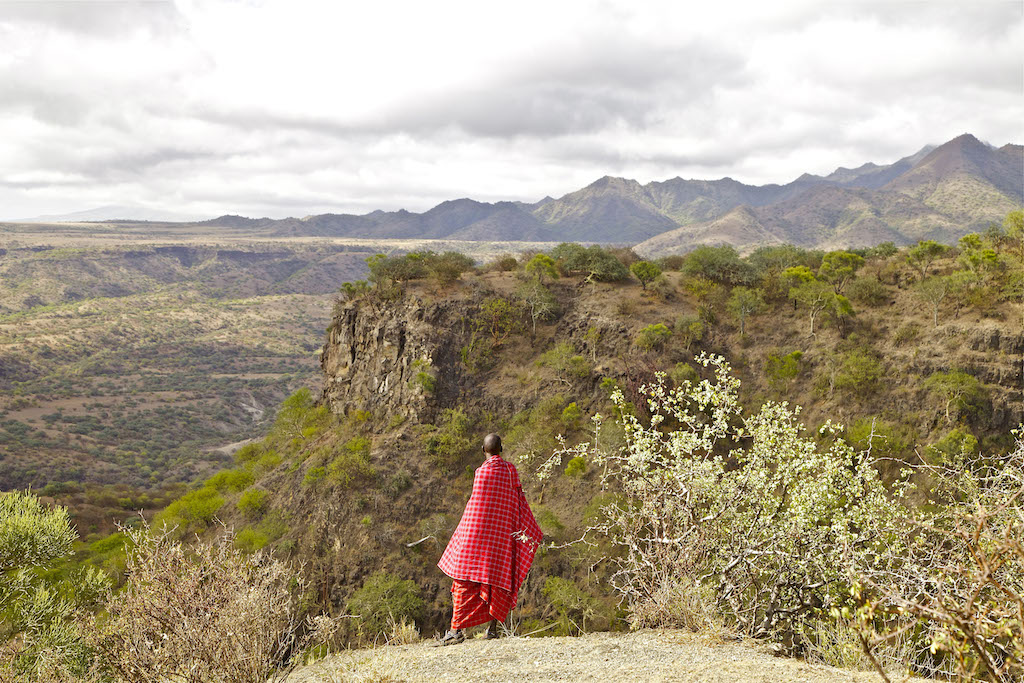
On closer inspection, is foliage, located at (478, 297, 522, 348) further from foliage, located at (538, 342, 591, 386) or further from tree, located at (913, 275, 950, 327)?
tree, located at (913, 275, 950, 327)

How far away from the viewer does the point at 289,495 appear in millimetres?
30672

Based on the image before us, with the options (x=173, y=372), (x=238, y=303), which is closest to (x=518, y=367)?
(x=173, y=372)

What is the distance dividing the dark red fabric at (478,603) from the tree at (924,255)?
35919 mm

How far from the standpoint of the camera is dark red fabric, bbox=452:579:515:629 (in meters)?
6.70

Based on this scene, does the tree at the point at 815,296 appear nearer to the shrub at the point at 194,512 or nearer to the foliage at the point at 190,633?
the foliage at the point at 190,633

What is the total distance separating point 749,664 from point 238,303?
7615 inches

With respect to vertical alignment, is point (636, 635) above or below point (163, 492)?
above

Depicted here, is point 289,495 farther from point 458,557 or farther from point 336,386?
point 458,557

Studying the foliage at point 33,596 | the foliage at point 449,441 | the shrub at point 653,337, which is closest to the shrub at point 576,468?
the foliage at point 449,441

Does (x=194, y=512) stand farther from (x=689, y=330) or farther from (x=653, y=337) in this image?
(x=689, y=330)

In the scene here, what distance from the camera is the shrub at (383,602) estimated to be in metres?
22.7

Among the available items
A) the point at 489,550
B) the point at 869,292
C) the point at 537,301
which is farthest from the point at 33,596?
the point at 869,292

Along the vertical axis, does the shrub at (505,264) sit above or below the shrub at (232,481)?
above

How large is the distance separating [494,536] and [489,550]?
0.60 feet
